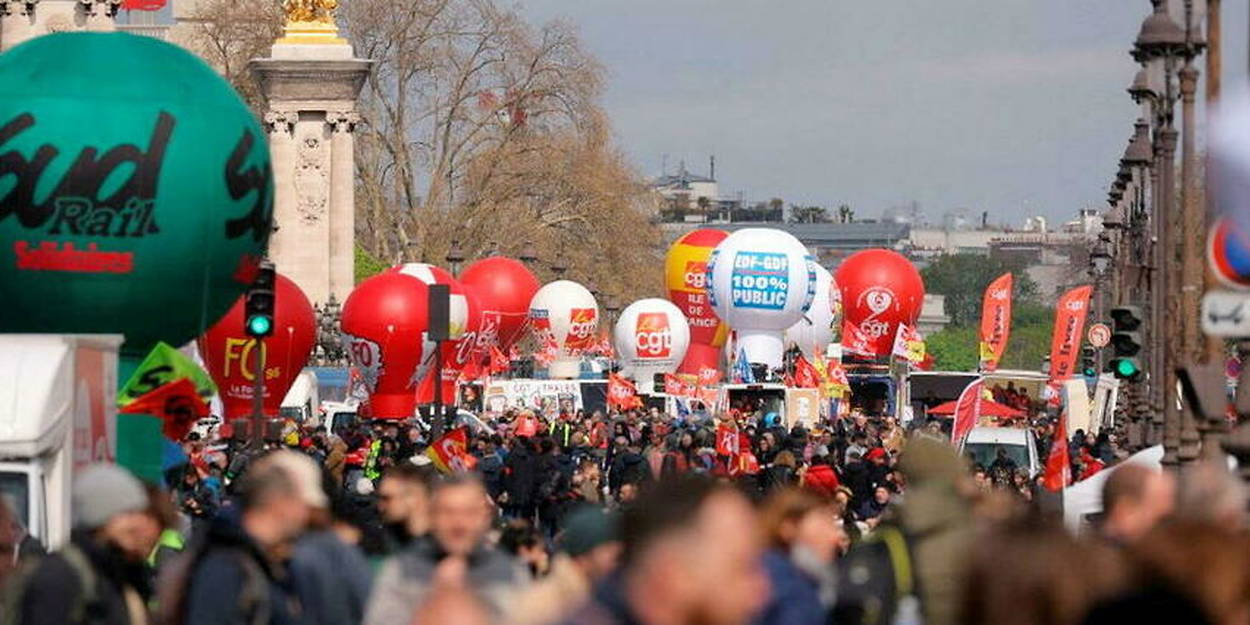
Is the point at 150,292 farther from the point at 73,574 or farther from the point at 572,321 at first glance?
the point at 572,321

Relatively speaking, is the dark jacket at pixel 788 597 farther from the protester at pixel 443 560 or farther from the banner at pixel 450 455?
the banner at pixel 450 455

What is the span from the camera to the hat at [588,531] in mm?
11555

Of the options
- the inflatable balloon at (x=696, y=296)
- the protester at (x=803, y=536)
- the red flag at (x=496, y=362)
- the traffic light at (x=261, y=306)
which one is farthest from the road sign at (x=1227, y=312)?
the inflatable balloon at (x=696, y=296)

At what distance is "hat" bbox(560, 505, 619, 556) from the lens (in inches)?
455

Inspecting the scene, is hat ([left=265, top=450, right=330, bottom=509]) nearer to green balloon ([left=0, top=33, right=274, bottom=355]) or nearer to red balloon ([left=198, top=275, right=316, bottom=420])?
green balloon ([left=0, top=33, right=274, bottom=355])

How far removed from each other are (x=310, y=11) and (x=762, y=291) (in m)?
10.7

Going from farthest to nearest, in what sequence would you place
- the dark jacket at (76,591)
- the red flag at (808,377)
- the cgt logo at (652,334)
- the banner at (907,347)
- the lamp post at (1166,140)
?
the cgt logo at (652,334), the banner at (907,347), the red flag at (808,377), the lamp post at (1166,140), the dark jacket at (76,591)

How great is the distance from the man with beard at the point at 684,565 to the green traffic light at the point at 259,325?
20790 mm

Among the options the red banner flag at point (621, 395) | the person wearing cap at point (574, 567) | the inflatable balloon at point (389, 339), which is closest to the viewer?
the person wearing cap at point (574, 567)

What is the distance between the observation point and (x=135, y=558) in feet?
37.9

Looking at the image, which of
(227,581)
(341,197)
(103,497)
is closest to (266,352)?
(103,497)

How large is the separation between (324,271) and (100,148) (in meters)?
52.0

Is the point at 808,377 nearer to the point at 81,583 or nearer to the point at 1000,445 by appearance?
the point at 1000,445

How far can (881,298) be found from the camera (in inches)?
3337
